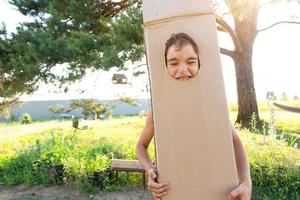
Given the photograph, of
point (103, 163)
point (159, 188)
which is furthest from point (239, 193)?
point (103, 163)

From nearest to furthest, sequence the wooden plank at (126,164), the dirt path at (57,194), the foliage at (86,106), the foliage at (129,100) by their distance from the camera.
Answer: the dirt path at (57,194) → the wooden plank at (126,164) → the foliage at (86,106) → the foliage at (129,100)

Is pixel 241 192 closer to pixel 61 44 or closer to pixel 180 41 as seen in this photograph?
pixel 180 41

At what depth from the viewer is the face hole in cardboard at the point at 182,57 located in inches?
53.1

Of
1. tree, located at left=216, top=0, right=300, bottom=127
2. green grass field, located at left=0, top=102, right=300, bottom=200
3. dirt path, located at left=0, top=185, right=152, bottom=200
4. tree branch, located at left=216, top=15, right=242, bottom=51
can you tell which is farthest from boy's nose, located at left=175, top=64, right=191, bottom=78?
tree, located at left=216, top=0, right=300, bottom=127

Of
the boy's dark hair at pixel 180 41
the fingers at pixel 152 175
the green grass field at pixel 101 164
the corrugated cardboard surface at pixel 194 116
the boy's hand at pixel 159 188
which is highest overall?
the boy's dark hair at pixel 180 41

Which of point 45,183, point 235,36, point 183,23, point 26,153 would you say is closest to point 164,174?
point 183,23

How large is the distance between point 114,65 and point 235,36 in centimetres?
493

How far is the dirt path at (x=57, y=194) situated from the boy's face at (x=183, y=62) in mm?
3388

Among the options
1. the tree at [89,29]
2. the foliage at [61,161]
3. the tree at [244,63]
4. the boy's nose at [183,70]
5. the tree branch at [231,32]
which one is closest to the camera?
the boy's nose at [183,70]

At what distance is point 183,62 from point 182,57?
2 centimetres

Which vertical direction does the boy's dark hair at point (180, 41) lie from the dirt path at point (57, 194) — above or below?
above

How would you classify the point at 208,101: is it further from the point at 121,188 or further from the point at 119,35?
the point at 119,35

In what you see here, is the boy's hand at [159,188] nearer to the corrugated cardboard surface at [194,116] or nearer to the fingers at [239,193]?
the corrugated cardboard surface at [194,116]

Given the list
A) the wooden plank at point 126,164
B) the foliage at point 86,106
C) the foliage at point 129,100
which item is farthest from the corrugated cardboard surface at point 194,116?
the foliage at point 129,100
